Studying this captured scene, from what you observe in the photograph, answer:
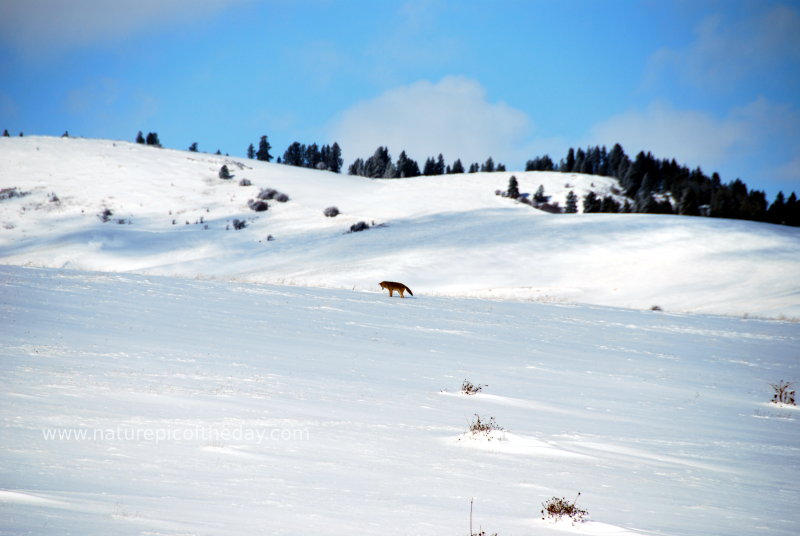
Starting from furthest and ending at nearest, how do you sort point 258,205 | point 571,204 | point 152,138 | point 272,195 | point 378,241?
point 152,138
point 571,204
point 272,195
point 258,205
point 378,241

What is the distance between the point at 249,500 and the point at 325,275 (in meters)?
31.6

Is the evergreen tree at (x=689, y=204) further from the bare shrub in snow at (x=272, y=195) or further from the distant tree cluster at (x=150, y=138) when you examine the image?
the distant tree cluster at (x=150, y=138)

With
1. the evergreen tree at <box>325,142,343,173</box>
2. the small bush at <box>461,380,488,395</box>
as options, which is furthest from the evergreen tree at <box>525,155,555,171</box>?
the small bush at <box>461,380,488,395</box>

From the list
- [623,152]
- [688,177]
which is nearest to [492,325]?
[688,177]

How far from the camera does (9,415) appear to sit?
5.41 m

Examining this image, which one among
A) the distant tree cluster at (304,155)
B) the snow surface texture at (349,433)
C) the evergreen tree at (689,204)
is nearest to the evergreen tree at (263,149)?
the distant tree cluster at (304,155)

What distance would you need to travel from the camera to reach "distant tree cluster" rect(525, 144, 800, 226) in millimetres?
81062

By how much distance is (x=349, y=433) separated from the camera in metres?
6.36

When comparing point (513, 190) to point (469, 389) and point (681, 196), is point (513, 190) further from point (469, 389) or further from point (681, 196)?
point (469, 389)

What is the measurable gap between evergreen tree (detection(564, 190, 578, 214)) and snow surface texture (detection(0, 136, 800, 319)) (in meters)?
9.58

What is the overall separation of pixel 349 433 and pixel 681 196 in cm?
9564

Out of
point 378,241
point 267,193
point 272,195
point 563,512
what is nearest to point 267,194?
point 267,193

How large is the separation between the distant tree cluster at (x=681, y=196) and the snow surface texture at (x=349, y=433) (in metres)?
68.1

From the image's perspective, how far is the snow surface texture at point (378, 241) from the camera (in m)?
34.6
